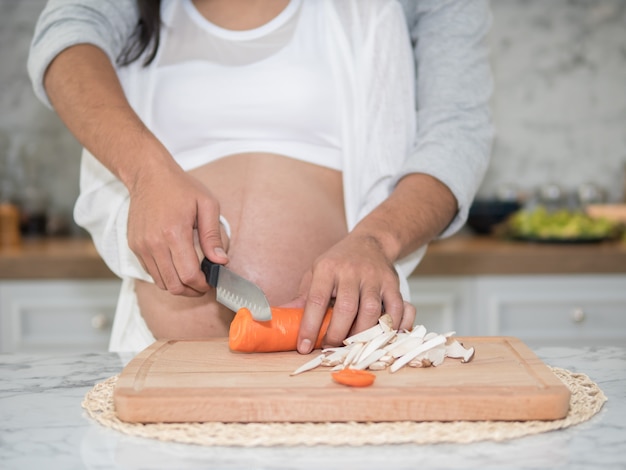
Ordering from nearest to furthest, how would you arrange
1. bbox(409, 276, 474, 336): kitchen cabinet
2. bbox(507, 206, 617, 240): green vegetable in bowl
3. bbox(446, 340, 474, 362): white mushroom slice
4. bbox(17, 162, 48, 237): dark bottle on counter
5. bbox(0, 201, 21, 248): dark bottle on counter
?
bbox(446, 340, 474, 362): white mushroom slice
bbox(409, 276, 474, 336): kitchen cabinet
bbox(507, 206, 617, 240): green vegetable in bowl
bbox(0, 201, 21, 248): dark bottle on counter
bbox(17, 162, 48, 237): dark bottle on counter

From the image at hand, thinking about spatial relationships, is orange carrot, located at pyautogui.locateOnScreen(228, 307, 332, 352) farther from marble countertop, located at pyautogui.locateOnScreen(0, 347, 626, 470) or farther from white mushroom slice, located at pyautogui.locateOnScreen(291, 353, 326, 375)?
marble countertop, located at pyautogui.locateOnScreen(0, 347, 626, 470)

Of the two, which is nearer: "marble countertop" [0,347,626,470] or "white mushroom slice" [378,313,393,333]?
"marble countertop" [0,347,626,470]

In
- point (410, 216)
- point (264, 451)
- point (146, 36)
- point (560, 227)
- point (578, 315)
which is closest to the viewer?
point (264, 451)

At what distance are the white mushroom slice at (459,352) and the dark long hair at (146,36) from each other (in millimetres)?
682

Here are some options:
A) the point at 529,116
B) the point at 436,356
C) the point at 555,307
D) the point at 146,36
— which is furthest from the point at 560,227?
the point at 436,356

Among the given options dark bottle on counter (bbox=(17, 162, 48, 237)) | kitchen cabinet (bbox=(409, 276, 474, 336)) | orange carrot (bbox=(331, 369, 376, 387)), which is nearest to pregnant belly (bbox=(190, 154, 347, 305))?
orange carrot (bbox=(331, 369, 376, 387))

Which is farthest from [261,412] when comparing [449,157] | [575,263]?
[575,263]

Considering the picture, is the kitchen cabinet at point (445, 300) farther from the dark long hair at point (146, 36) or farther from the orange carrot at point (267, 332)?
the orange carrot at point (267, 332)

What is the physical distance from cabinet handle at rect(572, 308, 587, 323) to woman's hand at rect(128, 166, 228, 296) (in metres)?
1.35

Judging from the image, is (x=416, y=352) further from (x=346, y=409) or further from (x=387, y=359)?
(x=346, y=409)

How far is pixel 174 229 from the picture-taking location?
89cm

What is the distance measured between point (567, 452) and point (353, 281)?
32cm

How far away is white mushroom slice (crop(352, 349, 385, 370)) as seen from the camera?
2.47 ft

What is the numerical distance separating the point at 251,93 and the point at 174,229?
0.31m
